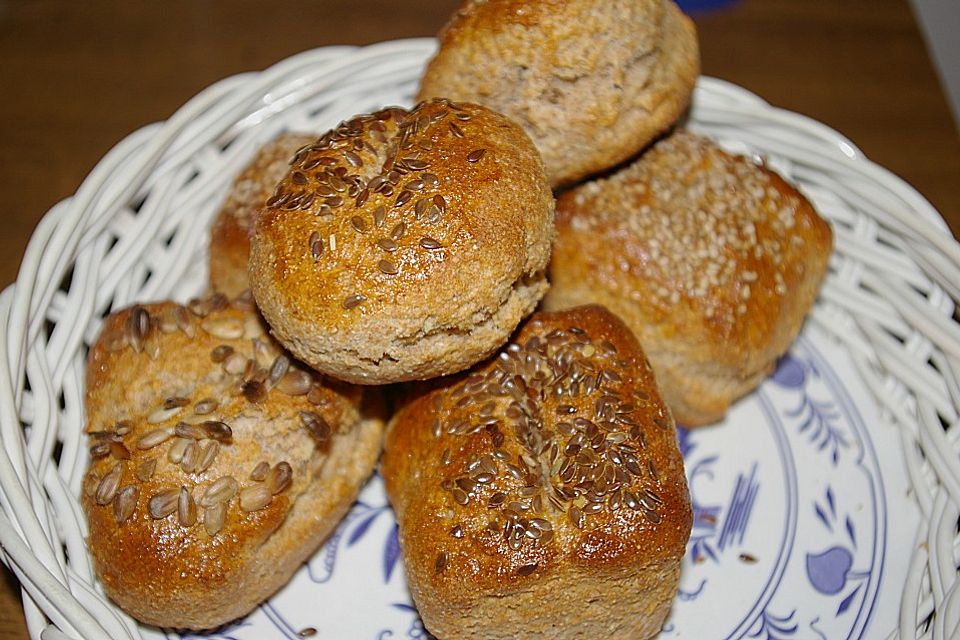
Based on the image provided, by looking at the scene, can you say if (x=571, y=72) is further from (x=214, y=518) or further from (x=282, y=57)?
(x=282, y=57)

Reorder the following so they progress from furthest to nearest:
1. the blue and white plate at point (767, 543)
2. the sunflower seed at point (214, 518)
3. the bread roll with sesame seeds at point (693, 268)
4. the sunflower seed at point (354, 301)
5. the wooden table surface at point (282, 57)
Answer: the wooden table surface at point (282, 57)
the bread roll with sesame seeds at point (693, 268)
the blue and white plate at point (767, 543)
the sunflower seed at point (214, 518)
the sunflower seed at point (354, 301)

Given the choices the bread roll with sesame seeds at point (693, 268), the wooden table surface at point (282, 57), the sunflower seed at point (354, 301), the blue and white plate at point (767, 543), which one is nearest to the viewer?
the sunflower seed at point (354, 301)

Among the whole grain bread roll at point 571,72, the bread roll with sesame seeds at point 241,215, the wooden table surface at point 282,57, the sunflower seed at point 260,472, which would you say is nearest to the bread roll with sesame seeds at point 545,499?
the sunflower seed at point 260,472

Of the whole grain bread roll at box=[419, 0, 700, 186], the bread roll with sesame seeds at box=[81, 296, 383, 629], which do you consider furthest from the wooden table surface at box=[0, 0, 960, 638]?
the whole grain bread roll at box=[419, 0, 700, 186]

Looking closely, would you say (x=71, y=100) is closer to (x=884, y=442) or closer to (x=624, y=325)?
(x=624, y=325)

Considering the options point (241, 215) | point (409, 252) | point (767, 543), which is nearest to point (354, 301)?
point (409, 252)

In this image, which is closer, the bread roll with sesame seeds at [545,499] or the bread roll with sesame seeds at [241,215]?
the bread roll with sesame seeds at [545,499]

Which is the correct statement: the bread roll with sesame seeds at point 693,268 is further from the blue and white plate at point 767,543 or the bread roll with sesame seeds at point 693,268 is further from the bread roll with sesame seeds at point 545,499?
the bread roll with sesame seeds at point 545,499

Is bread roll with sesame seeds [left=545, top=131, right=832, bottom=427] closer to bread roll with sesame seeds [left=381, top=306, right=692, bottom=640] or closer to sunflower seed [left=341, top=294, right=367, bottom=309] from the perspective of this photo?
bread roll with sesame seeds [left=381, top=306, right=692, bottom=640]
